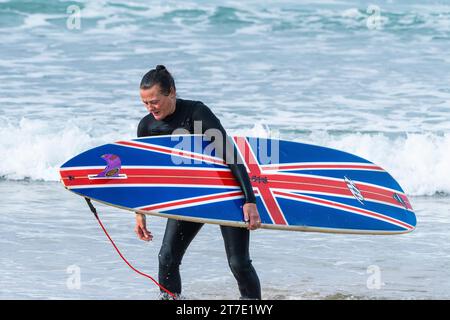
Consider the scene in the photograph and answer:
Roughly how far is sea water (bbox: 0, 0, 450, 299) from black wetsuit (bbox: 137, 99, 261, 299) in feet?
2.93

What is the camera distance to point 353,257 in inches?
260

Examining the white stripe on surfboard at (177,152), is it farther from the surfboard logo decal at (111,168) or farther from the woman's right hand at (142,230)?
the woman's right hand at (142,230)

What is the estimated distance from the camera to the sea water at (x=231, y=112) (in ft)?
20.2

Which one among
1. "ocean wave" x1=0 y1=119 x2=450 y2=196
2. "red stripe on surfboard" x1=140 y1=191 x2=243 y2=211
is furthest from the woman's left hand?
"ocean wave" x1=0 y1=119 x2=450 y2=196

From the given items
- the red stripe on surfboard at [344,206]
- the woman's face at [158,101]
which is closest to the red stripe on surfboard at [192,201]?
the red stripe on surfboard at [344,206]

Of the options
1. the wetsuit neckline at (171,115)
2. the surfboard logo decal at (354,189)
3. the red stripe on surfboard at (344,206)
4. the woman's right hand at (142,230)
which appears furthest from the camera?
the surfboard logo decal at (354,189)

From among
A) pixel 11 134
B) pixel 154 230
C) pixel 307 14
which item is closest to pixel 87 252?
pixel 154 230

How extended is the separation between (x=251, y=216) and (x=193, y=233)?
0.45 meters

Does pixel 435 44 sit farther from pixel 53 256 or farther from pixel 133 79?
pixel 53 256

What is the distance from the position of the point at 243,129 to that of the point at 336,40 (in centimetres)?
592

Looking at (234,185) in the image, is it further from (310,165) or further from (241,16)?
(241,16)

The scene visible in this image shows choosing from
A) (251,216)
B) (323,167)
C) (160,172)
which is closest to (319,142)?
(323,167)

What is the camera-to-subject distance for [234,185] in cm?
476

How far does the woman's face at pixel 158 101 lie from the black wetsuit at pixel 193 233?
0.07 m
